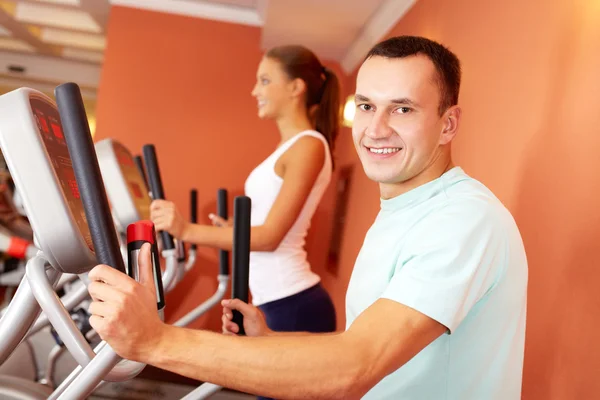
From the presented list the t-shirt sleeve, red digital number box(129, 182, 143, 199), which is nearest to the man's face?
the t-shirt sleeve

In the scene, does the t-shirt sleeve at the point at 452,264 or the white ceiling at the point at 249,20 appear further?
the white ceiling at the point at 249,20

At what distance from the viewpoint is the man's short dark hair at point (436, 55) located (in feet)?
3.39

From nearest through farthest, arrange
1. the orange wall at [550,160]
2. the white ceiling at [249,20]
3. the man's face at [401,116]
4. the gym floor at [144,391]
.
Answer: the man's face at [401,116]
the orange wall at [550,160]
the gym floor at [144,391]
the white ceiling at [249,20]

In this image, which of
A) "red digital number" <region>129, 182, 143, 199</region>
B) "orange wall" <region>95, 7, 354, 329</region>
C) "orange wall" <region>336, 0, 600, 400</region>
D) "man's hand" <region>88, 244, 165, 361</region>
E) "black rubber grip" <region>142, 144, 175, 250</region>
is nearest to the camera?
"man's hand" <region>88, 244, 165, 361</region>

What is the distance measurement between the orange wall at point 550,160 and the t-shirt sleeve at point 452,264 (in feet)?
1.52

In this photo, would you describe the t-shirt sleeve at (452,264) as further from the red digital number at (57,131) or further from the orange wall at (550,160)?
the red digital number at (57,131)

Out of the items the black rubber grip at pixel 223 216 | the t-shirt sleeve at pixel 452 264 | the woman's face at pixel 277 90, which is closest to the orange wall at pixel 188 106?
the black rubber grip at pixel 223 216

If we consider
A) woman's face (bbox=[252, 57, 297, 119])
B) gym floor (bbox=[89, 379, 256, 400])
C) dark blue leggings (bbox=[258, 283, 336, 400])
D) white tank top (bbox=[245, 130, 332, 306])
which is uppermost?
woman's face (bbox=[252, 57, 297, 119])

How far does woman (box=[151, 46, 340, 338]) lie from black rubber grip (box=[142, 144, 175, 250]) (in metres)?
0.04

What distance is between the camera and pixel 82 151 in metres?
0.77

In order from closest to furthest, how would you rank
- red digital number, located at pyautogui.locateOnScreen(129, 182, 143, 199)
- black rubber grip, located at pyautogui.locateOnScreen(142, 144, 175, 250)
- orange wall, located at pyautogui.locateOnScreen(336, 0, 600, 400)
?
orange wall, located at pyautogui.locateOnScreen(336, 0, 600, 400), black rubber grip, located at pyautogui.locateOnScreen(142, 144, 175, 250), red digital number, located at pyautogui.locateOnScreen(129, 182, 143, 199)

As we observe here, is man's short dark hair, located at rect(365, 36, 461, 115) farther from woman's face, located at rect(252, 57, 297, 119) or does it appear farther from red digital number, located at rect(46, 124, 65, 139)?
woman's face, located at rect(252, 57, 297, 119)

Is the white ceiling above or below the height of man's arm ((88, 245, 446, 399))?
above

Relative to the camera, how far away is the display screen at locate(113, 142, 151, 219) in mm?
1977
